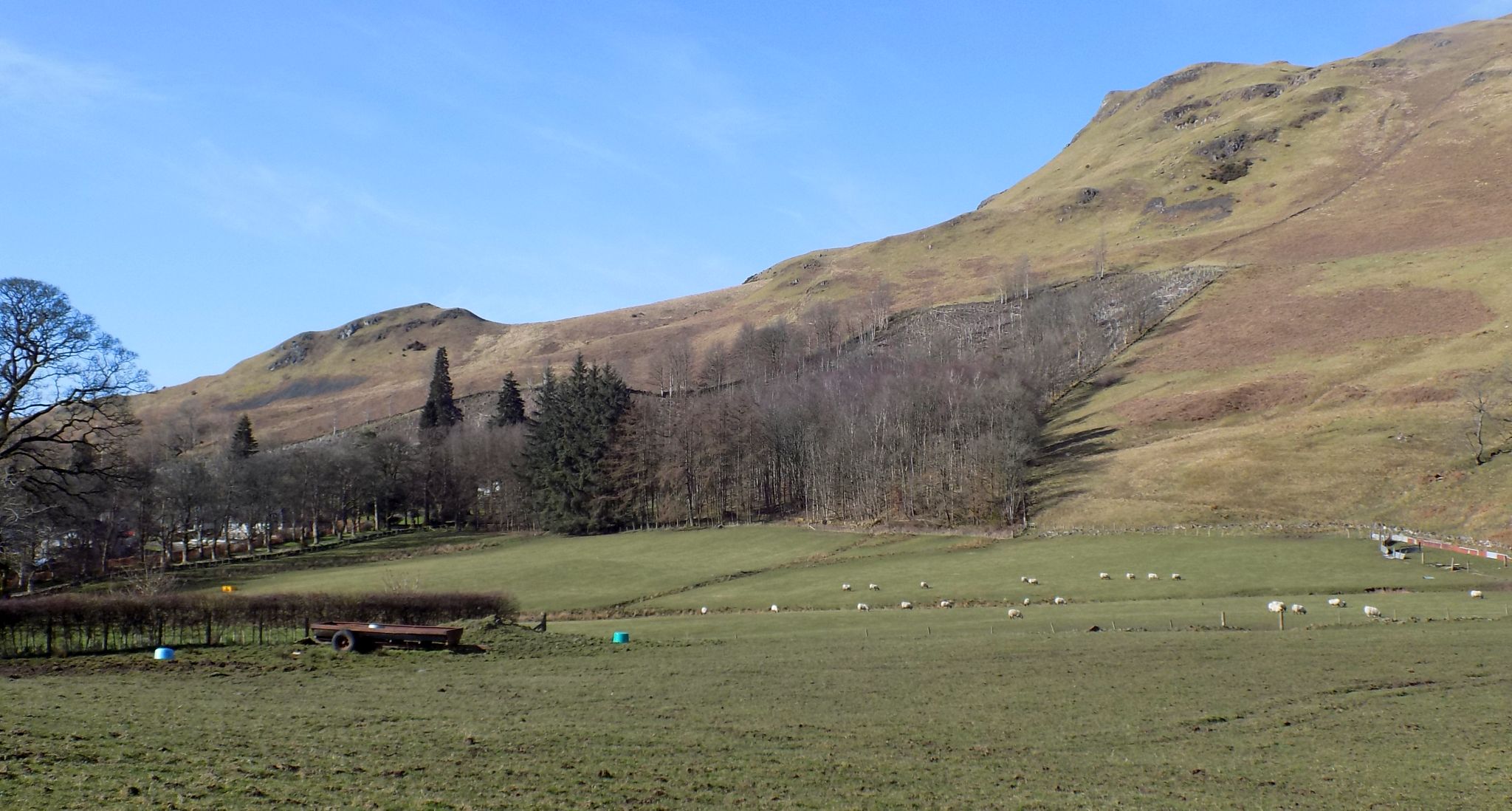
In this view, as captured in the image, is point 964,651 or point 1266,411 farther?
point 1266,411

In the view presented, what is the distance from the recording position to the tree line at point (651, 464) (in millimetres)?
92625

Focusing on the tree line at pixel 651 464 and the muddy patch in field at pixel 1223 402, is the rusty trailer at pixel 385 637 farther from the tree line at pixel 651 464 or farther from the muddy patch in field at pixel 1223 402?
the muddy patch in field at pixel 1223 402

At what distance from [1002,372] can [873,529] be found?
163 feet

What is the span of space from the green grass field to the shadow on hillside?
42590 millimetres

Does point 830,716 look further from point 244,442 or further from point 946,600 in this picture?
point 244,442

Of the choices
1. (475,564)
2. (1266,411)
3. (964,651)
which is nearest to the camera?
→ (964,651)

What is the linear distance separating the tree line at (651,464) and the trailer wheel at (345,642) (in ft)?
131

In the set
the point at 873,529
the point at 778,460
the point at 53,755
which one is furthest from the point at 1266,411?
the point at 53,755

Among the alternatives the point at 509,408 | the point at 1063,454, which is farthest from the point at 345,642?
the point at 509,408

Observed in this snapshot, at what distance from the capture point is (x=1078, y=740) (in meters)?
20.4

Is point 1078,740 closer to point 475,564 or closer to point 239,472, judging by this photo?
point 475,564

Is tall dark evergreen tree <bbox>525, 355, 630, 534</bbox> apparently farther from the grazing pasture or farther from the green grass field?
the grazing pasture

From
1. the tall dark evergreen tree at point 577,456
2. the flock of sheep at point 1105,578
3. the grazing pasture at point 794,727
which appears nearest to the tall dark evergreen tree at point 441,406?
the tall dark evergreen tree at point 577,456

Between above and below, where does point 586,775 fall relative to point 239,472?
below
